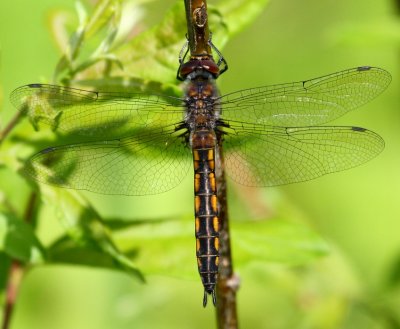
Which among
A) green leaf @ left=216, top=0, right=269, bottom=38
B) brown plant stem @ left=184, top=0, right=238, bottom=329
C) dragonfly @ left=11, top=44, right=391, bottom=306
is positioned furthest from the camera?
dragonfly @ left=11, top=44, right=391, bottom=306

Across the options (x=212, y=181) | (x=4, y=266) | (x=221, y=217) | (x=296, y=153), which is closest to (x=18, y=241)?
(x=4, y=266)

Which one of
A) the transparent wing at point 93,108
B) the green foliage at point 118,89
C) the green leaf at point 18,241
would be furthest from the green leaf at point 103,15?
the green leaf at point 18,241

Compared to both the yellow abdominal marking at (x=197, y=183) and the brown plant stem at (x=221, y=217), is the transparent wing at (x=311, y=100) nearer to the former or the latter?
the yellow abdominal marking at (x=197, y=183)

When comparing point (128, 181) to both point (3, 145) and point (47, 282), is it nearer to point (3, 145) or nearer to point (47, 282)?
point (3, 145)

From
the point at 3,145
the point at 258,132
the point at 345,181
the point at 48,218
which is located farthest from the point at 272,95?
the point at 345,181

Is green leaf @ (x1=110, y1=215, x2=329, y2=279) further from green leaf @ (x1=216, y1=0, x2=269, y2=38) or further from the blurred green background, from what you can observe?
green leaf @ (x1=216, y1=0, x2=269, y2=38)

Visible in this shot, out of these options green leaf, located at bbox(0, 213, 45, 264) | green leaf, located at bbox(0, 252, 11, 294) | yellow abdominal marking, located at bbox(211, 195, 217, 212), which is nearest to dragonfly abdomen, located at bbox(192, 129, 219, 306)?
yellow abdominal marking, located at bbox(211, 195, 217, 212)

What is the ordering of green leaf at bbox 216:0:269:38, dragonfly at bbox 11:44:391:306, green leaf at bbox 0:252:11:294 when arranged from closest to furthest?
green leaf at bbox 216:0:269:38, dragonfly at bbox 11:44:391:306, green leaf at bbox 0:252:11:294

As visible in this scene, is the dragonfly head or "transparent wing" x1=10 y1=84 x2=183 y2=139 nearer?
"transparent wing" x1=10 y1=84 x2=183 y2=139
